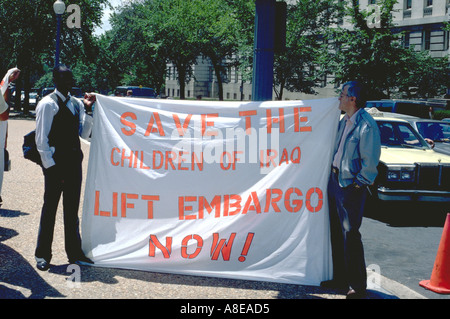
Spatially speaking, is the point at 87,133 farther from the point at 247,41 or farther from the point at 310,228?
the point at 247,41

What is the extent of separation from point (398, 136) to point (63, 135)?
673 cm

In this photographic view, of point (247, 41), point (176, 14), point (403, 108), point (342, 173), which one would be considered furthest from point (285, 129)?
point (176, 14)

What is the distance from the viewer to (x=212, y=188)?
538 cm

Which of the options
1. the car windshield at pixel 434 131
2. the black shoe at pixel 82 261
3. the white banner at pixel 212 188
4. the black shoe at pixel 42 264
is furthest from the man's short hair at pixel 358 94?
the car windshield at pixel 434 131

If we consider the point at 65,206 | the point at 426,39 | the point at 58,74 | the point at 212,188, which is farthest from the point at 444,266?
the point at 426,39

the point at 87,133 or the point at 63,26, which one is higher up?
the point at 63,26

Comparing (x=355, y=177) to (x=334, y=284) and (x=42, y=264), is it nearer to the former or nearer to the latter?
(x=334, y=284)

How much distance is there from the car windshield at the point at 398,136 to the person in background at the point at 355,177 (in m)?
5.13

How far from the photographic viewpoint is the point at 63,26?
3731 centimetres

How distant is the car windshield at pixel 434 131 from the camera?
1139 cm

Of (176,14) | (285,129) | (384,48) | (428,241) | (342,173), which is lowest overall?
(428,241)
